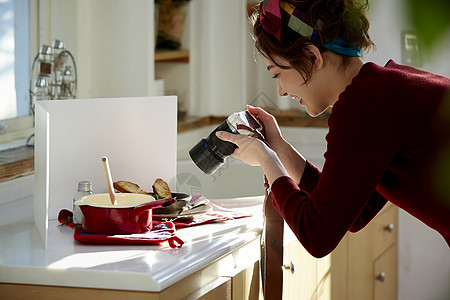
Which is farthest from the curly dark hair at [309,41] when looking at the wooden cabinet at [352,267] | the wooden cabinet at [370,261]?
the wooden cabinet at [370,261]

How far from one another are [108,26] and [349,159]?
4.59 ft

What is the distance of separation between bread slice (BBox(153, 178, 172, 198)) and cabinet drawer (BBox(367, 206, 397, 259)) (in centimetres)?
91

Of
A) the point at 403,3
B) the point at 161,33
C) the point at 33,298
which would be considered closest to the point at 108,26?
the point at 161,33

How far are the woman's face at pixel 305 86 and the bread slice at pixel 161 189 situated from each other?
38 centimetres

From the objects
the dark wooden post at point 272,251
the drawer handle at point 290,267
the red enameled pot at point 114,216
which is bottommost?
the drawer handle at point 290,267

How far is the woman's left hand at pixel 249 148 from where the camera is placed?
1.11 metres

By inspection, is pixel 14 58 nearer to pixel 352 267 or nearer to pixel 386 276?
pixel 352 267

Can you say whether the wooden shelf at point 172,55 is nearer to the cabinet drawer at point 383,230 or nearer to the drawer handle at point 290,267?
the cabinet drawer at point 383,230

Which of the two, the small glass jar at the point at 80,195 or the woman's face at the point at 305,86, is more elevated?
the woman's face at the point at 305,86

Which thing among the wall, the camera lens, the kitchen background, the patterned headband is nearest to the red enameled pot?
the camera lens

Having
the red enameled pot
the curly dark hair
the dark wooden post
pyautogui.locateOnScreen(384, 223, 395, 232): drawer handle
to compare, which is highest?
the curly dark hair

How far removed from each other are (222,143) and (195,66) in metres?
1.49

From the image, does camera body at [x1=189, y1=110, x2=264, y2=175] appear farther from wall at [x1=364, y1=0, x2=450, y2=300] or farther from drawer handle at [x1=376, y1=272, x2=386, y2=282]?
wall at [x1=364, y1=0, x2=450, y2=300]

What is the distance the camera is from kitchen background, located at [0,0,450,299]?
193 centimetres
